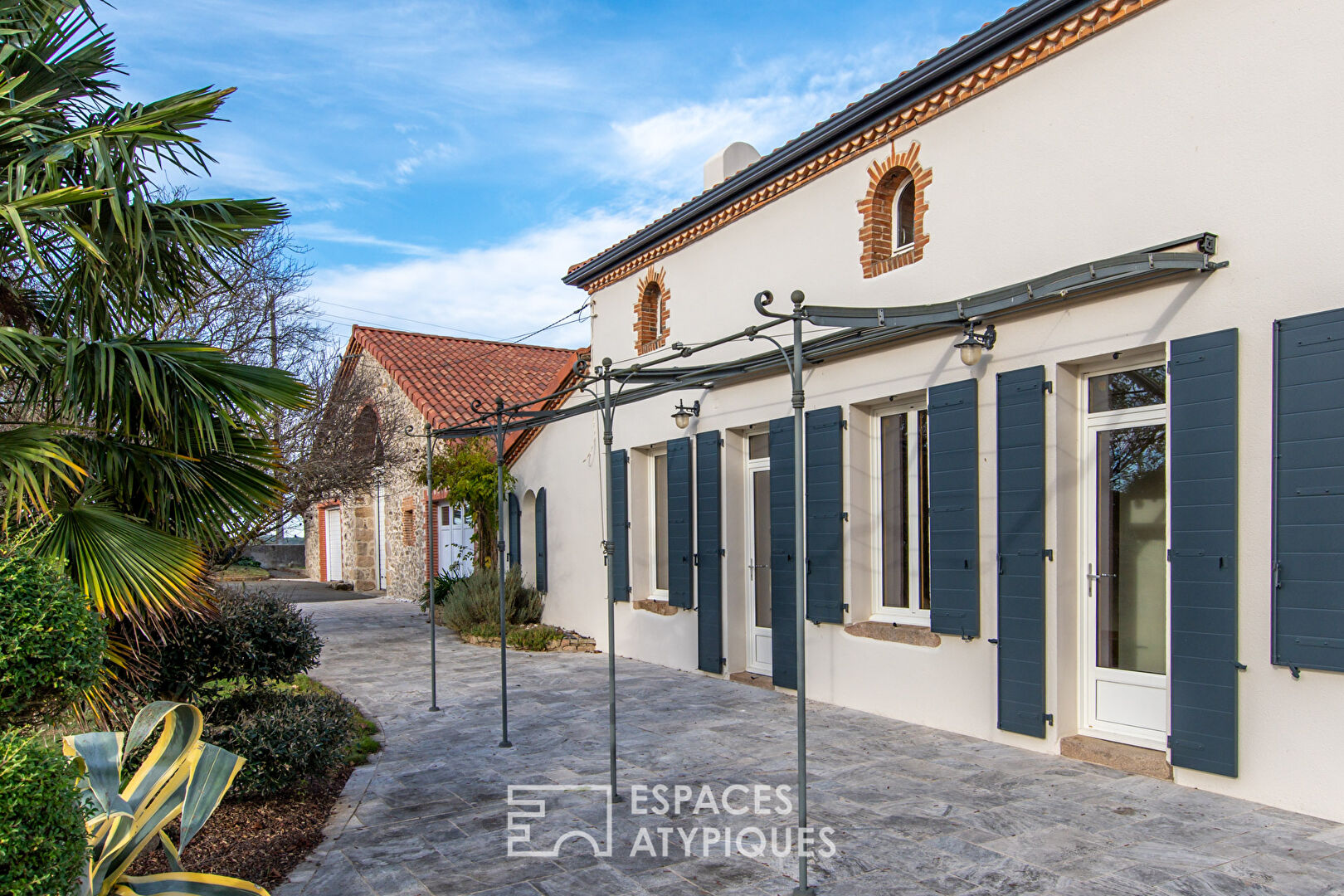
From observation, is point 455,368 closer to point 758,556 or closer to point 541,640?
point 541,640

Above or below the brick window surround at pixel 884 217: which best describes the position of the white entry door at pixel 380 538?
below

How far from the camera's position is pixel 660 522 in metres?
10.4

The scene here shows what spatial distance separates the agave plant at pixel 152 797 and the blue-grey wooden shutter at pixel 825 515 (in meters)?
4.80

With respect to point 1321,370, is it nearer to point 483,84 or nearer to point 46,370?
point 46,370

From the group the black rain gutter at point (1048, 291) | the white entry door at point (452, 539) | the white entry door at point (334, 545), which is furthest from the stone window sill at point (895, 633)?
the white entry door at point (334, 545)

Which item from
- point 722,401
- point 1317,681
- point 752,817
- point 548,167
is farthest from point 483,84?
point 1317,681

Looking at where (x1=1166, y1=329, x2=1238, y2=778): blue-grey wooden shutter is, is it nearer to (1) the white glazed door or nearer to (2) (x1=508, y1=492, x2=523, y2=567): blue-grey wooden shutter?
(1) the white glazed door

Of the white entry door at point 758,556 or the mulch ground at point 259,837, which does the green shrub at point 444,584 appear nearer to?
the white entry door at point 758,556

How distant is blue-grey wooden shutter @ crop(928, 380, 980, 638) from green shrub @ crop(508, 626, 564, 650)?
6094 mm

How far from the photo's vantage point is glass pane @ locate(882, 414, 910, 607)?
708cm

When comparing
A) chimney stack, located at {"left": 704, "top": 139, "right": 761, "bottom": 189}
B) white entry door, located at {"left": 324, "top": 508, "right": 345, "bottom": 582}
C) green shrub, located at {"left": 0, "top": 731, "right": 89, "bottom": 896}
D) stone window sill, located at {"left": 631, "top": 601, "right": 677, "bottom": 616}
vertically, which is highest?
chimney stack, located at {"left": 704, "top": 139, "right": 761, "bottom": 189}

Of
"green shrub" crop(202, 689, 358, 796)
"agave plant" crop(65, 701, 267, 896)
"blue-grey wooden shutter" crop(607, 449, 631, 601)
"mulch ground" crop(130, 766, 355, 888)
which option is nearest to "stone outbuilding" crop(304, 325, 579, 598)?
"blue-grey wooden shutter" crop(607, 449, 631, 601)

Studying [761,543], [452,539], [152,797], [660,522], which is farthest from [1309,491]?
[452,539]

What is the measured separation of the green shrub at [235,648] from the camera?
508cm
